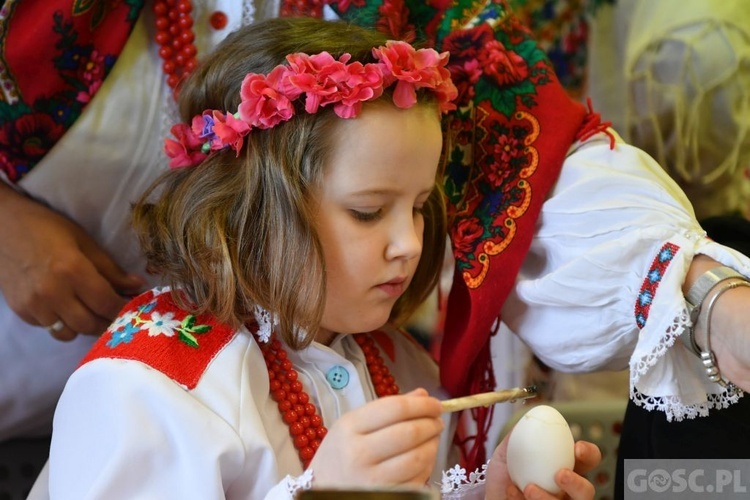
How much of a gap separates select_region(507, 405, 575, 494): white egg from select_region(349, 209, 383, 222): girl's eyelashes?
0.73ft

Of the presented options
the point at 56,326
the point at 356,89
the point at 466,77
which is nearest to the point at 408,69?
the point at 356,89

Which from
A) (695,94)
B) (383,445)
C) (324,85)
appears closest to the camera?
(383,445)

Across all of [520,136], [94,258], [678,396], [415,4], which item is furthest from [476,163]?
[94,258]

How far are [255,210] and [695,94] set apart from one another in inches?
30.9

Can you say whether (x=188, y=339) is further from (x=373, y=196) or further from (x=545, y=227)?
(x=545, y=227)

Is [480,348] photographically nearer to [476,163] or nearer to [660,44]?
[476,163]

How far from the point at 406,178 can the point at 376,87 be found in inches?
3.4

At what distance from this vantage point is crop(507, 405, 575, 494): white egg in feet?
2.51

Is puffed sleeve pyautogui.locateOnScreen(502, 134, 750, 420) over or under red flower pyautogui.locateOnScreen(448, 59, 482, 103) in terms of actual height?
under

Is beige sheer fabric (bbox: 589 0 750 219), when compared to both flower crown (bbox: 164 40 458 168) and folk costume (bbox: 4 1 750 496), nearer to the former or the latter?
folk costume (bbox: 4 1 750 496)

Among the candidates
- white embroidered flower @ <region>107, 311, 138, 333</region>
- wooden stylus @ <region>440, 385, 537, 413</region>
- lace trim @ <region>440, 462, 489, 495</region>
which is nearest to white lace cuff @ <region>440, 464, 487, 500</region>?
lace trim @ <region>440, 462, 489, 495</region>

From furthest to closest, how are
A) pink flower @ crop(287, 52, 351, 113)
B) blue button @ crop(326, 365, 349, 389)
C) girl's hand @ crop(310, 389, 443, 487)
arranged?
1. blue button @ crop(326, 365, 349, 389)
2. pink flower @ crop(287, 52, 351, 113)
3. girl's hand @ crop(310, 389, 443, 487)

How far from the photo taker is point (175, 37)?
0.97 metres

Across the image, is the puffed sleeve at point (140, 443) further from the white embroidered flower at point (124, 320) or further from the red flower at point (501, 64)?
the red flower at point (501, 64)
